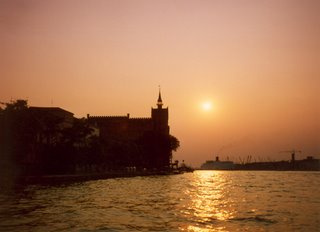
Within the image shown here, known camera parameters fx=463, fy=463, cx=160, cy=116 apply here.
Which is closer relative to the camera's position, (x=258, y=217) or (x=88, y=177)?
(x=258, y=217)

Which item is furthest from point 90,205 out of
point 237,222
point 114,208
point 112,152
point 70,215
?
point 112,152

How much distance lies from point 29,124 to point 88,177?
20.4 m

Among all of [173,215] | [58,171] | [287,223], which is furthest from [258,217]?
[58,171]

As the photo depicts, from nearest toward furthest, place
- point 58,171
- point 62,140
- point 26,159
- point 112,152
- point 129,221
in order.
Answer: point 129,221, point 26,159, point 58,171, point 62,140, point 112,152

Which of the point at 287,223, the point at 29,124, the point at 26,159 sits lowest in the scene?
the point at 287,223

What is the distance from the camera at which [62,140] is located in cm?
9300

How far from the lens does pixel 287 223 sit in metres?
29.1

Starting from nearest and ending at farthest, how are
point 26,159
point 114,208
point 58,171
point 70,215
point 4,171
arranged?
1. point 70,215
2. point 114,208
3. point 4,171
4. point 26,159
5. point 58,171

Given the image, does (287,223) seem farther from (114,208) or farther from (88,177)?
(88,177)

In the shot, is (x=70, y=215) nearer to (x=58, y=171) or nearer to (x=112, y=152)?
(x=58, y=171)

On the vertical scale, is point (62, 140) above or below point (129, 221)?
above

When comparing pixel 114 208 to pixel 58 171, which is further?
pixel 58 171

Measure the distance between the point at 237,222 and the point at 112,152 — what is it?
348 feet

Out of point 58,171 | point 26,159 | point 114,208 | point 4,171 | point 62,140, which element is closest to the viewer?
point 114,208
